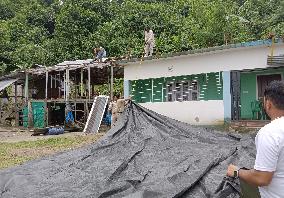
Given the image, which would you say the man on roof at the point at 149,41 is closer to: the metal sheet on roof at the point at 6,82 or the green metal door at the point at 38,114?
the green metal door at the point at 38,114

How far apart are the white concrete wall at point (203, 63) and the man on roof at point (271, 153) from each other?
10398mm

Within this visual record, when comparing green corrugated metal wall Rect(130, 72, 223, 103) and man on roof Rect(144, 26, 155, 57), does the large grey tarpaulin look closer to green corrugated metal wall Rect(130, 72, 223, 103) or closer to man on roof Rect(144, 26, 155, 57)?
green corrugated metal wall Rect(130, 72, 223, 103)

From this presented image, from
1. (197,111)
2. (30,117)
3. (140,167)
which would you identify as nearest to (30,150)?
(140,167)

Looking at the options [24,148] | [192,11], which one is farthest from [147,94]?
[192,11]

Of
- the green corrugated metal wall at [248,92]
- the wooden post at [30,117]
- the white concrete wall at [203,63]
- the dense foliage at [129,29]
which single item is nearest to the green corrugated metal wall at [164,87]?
the white concrete wall at [203,63]

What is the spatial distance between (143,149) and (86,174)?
147cm

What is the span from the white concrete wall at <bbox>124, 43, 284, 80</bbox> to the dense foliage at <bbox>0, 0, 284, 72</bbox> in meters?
9.14

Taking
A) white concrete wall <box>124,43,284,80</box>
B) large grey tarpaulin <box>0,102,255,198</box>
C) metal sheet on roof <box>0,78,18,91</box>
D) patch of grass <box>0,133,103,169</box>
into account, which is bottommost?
patch of grass <box>0,133,103,169</box>

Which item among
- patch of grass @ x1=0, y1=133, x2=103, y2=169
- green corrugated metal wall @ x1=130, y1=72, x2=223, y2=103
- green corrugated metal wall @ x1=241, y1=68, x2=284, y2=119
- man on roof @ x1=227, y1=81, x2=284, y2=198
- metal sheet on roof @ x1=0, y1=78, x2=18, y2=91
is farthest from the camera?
metal sheet on roof @ x1=0, y1=78, x2=18, y2=91

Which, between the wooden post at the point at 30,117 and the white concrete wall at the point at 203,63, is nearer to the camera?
the white concrete wall at the point at 203,63

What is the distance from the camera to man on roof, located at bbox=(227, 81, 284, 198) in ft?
7.39

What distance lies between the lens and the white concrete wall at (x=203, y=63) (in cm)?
1261

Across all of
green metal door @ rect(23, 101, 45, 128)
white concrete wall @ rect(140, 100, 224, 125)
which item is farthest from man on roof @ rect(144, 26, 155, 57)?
green metal door @ rect(23, 101, 45, 128)

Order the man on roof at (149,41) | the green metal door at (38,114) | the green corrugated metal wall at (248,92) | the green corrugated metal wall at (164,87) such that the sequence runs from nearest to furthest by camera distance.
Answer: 1. the green corrugated metal wall at (164,87)
2. the green corrugated metal wall at (248,92)
3. the man on roof at (149,41)
4. the green metal door at (38,114)
